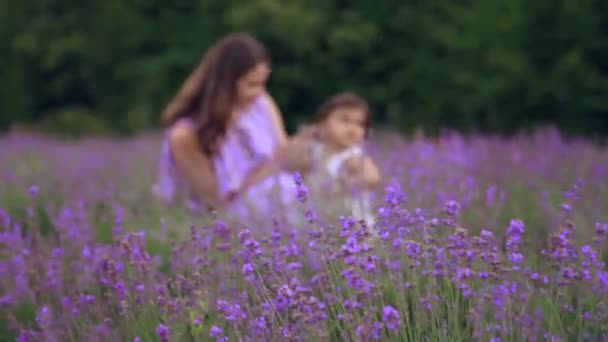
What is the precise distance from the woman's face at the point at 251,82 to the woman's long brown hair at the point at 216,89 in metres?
0.02

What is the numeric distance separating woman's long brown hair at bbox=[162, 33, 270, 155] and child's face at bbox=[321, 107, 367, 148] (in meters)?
0.50

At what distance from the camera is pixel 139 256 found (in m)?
2.37

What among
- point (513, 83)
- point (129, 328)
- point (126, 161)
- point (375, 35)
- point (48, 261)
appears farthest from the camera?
point (375, 35)

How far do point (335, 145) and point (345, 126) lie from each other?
5.6 inches

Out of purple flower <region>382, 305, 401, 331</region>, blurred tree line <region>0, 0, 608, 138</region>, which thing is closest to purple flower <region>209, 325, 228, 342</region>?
purple flower <region>382, 305, 401, 331</region>

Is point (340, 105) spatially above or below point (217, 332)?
below

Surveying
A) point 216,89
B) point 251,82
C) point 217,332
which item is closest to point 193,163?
point 216,89

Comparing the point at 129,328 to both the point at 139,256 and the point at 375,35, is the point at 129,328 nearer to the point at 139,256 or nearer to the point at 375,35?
the point at 139,256

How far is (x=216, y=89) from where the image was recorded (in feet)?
14.4

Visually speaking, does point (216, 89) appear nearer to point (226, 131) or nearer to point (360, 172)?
point (226, 131)

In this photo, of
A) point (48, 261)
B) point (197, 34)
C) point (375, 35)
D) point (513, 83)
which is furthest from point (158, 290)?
point (197, 34)

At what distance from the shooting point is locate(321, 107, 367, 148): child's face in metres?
4.41

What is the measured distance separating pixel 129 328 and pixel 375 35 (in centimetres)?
1241

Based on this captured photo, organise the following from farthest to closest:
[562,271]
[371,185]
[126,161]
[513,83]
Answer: [513,83] → [126,161] → [371,185] → [562,271]
